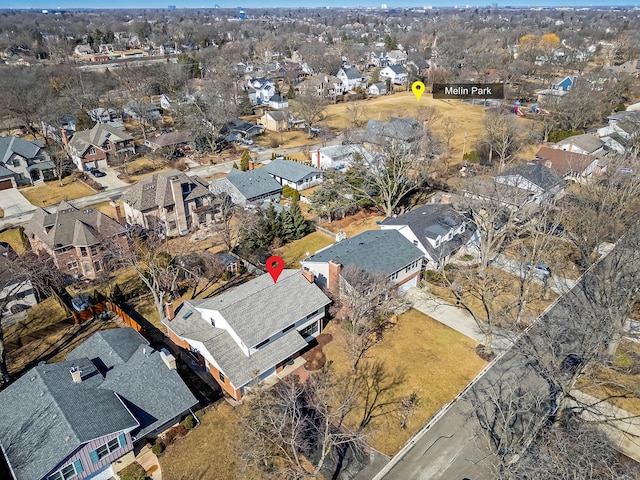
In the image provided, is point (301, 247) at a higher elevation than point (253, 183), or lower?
lower

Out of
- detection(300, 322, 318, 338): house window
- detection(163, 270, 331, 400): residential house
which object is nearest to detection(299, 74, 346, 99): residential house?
detection(163, 270, 331, 400): residential house

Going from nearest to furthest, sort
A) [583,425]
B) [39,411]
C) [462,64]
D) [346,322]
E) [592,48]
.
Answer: [39,411], [583,425], [346,322], [462,64], [592,48]

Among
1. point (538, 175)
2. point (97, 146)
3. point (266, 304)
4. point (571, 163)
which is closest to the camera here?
point (266, 304)

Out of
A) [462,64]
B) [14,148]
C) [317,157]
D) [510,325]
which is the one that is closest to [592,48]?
[462,64]

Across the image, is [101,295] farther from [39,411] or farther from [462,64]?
[462,64]

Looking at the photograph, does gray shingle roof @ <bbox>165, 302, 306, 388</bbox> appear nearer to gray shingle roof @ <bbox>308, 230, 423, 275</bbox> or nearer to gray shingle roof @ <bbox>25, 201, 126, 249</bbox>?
gray shingle roof @ <bbox>308, 230, 423, 275</bbox>

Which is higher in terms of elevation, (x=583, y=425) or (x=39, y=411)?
(x=39, y=411)

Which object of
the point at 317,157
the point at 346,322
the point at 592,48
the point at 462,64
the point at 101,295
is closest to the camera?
the point at 346,322

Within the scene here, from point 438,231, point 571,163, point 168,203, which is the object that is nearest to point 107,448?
point 168,203

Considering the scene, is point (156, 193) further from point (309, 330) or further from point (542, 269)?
point (542, 269)
